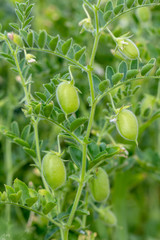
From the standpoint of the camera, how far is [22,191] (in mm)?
554

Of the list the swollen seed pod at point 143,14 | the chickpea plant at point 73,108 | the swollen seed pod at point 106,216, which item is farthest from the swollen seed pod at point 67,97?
the swollen seed pod at point 143,14

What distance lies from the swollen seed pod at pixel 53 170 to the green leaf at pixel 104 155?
0.04 meters

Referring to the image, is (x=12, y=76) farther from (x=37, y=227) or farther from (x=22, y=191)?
(x=22, y=191)

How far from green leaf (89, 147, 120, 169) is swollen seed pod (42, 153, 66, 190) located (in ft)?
0.15

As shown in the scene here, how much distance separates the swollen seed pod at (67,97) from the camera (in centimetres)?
53

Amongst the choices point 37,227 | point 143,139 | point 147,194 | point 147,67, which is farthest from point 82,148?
point 147,194

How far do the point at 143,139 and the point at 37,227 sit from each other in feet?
1.58

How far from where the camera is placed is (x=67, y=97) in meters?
0.53

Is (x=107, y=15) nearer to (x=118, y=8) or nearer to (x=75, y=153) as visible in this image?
(x=118, y=8)

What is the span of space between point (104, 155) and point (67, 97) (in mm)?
94

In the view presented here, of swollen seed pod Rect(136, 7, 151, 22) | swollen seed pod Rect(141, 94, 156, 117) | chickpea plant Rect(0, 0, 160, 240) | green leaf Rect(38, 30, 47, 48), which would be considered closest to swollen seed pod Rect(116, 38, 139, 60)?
chickpea plant Rect(0, 0, 160, 240)

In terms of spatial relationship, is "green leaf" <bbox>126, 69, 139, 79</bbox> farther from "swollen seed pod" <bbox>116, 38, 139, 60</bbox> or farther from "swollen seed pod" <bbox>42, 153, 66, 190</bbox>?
"swollen seed pod" <bbox>42, 153, 66, 190</bbox>

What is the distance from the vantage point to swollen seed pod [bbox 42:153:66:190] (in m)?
0.55

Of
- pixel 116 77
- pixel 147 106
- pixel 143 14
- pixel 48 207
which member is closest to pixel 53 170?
pixel 48 207
